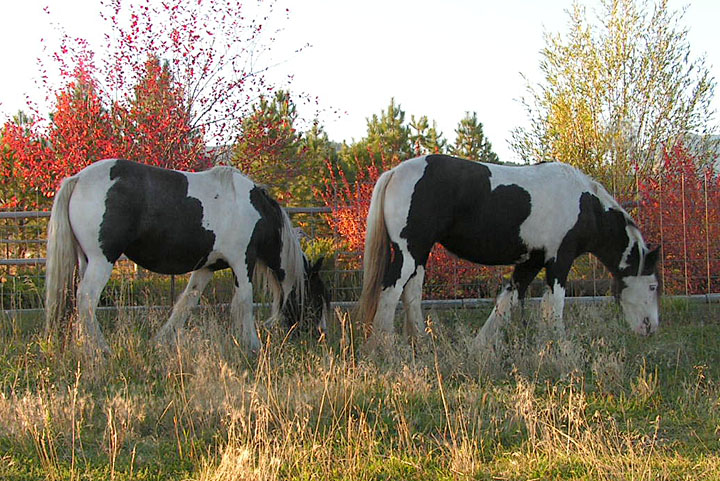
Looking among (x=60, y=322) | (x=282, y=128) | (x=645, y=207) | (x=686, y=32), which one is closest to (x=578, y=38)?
(x=686, y=32)

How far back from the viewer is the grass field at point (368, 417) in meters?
3.27

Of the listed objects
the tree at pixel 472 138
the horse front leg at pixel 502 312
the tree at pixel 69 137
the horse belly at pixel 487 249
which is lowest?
the horse front leg at pixel 502 312

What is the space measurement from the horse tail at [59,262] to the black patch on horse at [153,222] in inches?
11.0

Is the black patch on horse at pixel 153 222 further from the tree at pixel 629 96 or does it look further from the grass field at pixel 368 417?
the tree at pixel 629 96

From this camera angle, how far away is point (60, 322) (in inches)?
219

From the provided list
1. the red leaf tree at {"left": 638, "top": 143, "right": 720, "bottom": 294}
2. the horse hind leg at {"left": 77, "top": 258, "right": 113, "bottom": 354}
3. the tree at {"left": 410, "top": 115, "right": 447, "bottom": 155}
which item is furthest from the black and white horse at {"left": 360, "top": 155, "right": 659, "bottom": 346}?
the tree at {"left": 410, "top": 115, "right": 447, "bottom": 155}

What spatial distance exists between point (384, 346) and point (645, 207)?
5.33 metres

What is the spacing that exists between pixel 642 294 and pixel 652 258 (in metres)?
0.35

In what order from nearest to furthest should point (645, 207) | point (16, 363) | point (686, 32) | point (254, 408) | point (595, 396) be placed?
point (254, 408), point (595, 396), point (16, 363), point (645, 207), point (686, 32)

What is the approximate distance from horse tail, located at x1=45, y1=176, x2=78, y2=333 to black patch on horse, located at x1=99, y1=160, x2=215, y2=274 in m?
0.28

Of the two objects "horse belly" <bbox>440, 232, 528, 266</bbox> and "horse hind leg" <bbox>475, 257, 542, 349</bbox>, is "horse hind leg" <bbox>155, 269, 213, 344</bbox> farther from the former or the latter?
"horse hind leg" <bbox>475, 257, 542, 349</bbox>

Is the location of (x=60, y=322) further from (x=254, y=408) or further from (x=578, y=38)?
(x=578, y=38)

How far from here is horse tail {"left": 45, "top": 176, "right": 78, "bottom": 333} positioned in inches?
219

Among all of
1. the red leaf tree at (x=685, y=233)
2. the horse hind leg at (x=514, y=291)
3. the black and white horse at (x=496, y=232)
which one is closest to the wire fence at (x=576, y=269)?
the red leaf tree at (x=685, y=233)
